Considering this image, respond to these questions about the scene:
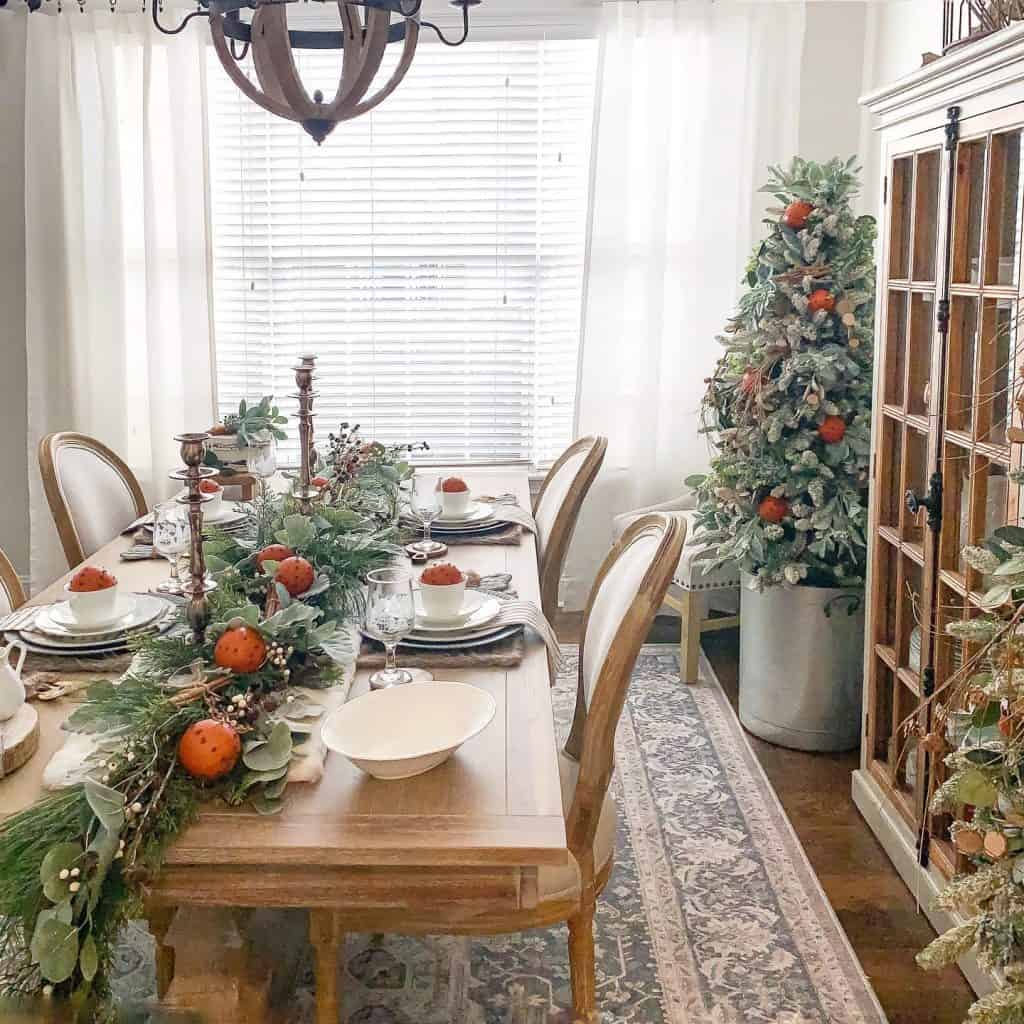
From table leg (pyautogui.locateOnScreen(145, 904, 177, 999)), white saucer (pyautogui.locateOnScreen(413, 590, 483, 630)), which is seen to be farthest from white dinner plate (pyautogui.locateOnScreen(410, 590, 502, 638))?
table leg (pyautogui.locateOnScreen(145, 904, 177, 999))

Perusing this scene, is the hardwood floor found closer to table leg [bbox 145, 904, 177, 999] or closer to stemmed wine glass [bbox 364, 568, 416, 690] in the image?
stemmed wine glass [bbox 364, 568, 416, 690]

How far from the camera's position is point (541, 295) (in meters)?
4.75

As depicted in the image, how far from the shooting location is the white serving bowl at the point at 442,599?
2205mm

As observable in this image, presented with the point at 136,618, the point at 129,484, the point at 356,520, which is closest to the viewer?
the point at 136,618

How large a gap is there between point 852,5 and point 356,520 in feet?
10.3

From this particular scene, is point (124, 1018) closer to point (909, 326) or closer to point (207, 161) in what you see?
point (909, 326)

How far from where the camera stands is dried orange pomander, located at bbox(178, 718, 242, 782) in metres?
1.55

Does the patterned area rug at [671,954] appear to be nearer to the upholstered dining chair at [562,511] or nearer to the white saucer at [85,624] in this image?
the upholstered dining chair at [562,511]

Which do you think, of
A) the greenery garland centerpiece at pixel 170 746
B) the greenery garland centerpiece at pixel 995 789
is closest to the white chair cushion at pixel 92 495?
the greenery garland centerpiece at pixel 170 746

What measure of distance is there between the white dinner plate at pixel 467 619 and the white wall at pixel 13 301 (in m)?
3.06

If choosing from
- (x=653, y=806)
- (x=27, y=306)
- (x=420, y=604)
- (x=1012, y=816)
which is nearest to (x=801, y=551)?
(x=653, y=806)

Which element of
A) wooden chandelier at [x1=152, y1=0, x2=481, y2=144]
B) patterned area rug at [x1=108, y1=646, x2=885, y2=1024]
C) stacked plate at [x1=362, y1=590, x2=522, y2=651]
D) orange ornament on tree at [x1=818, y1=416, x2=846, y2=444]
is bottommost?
patterned area rug at [x1=108, y1=646, x2=885, y2=1024]

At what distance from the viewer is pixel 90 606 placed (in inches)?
87.1

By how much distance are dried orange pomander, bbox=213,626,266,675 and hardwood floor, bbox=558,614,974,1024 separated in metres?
1.41
